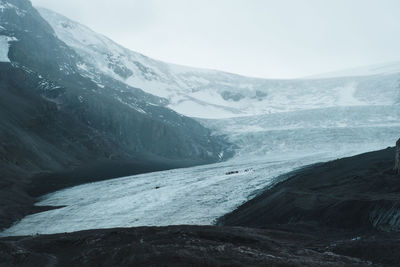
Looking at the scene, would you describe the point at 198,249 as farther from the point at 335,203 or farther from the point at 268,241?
the point at 335,203

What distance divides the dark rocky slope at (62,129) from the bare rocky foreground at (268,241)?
67.5 feet

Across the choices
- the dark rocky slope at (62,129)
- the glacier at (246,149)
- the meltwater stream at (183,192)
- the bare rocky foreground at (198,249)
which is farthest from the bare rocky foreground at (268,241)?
the dark rocky slope at (62,129)

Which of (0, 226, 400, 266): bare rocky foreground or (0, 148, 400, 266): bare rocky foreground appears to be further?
(0, 148, 400, 266): bare rocky foreground

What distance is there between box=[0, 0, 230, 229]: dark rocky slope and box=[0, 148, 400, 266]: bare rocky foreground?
67.5ft

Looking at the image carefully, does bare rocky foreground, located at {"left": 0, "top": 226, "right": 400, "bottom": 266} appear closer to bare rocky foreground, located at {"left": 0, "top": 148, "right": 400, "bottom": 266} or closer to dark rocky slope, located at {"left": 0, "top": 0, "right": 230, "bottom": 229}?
bare rocky foreground, located at {"left": 0, "top": 148, "right": 400, "bottom": 266}

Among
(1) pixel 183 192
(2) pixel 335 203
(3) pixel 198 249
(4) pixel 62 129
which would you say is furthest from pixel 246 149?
(3) pixel 198 249

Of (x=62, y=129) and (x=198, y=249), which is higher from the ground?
(x=62, y=129)

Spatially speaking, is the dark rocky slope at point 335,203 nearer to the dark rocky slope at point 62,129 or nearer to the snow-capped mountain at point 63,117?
the dark rocky slope at point 62,129

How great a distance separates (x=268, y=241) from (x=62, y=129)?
83195 mm

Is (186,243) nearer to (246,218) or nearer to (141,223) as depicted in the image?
(246,218)

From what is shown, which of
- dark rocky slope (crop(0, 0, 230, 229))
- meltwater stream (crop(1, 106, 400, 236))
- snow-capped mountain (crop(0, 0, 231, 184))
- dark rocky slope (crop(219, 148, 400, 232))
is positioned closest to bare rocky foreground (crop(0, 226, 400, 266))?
dark rocky slope (crop(219, 148, 400, 232))

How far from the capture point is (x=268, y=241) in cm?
2514

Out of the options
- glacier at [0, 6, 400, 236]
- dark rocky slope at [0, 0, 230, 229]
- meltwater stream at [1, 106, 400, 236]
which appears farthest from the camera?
dark rocky slope at [0, 0, 230, 229]

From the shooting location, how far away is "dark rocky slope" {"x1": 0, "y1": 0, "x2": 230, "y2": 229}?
72.9m
